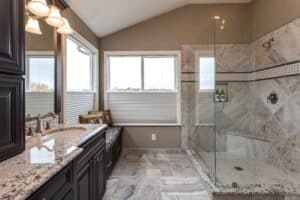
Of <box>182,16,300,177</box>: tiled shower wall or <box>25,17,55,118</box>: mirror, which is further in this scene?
<box>182,16,300,177</box>: tiled shower wall

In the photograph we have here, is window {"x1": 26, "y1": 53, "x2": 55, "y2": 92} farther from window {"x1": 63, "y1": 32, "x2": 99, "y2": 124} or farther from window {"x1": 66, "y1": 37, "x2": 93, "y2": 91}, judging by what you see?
window {"x1": 66, "y1": 37, "x2": 93, "y2": 91}

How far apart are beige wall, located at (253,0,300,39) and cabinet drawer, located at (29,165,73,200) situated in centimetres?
327

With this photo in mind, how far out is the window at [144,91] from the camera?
4.94m

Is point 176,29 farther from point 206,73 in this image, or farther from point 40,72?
point 40,72

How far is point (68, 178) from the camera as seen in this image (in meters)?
1.46

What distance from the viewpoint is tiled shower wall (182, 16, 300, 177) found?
3.22 meters

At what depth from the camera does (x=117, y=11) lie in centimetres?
393

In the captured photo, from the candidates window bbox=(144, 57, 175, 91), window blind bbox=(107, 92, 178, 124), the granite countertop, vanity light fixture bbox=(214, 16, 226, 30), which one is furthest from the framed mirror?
vanity light fixture bbox=(214, 16, 226, 30)

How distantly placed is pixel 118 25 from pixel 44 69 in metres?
2.44

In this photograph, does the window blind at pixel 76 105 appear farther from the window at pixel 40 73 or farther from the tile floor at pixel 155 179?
the tile floor at pixel 155 179

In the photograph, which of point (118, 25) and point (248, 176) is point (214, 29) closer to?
point (118, 25)

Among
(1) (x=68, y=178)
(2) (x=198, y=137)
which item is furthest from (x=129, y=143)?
(1) (x=68, y=178)

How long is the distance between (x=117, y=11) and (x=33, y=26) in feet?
6.41

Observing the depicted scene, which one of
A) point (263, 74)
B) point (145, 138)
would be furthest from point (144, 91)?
point (263, 74)
